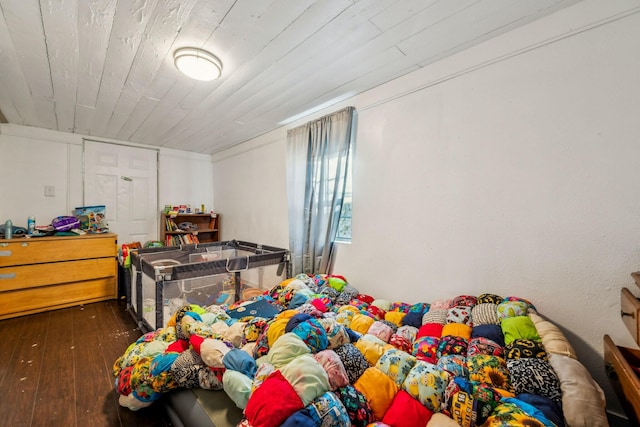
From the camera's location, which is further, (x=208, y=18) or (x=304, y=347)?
(x=208, y=18)

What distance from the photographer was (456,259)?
1.79 m

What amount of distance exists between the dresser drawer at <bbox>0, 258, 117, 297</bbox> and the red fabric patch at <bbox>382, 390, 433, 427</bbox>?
3746 mm

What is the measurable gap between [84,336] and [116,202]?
7.11 ft

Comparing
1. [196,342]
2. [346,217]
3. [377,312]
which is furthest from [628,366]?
[346,217]

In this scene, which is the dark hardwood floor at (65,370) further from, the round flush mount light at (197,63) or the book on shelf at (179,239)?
the round flush mount light at (197,63)

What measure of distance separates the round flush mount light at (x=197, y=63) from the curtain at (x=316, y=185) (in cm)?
110

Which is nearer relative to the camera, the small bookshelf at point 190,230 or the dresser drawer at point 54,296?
the dresser drawer at point 54,296

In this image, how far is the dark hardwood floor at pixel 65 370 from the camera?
1.43m

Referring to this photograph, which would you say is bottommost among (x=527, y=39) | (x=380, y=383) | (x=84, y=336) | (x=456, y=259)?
(x=84, y=336)

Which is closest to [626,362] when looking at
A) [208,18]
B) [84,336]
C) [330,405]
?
[330,405]

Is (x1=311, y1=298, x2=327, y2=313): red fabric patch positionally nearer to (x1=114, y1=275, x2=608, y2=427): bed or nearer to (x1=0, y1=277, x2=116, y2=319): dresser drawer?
(x1=114, y1=275, x2=608, y2=427): bed

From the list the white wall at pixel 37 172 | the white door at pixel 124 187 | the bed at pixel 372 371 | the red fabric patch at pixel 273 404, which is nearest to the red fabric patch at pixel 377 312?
the bed at pixel 372 371

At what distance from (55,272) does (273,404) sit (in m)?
3.57

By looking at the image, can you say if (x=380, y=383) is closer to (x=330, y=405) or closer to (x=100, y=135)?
(x=330, y=405)
